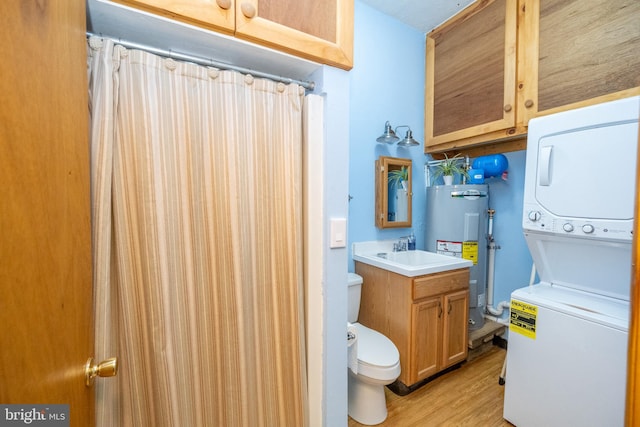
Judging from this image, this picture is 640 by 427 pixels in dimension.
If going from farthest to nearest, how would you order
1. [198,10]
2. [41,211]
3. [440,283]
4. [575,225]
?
[440,283]
[575,225]
[198,10]
[41,211]

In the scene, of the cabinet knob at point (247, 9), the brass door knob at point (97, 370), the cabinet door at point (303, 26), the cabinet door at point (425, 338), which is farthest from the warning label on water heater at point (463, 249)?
the brass door knob at point (97, 370)

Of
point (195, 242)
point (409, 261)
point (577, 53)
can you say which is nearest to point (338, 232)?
point (195, 242)

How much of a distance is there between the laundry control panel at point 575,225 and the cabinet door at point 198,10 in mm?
1740

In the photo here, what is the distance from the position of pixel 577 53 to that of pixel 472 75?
2.06ft

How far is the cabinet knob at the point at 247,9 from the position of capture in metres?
0.87

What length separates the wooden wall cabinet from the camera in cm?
133

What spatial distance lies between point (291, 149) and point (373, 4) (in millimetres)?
1805

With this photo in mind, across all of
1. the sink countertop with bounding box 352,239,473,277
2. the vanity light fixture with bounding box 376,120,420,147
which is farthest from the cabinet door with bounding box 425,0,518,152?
the sink countertop with bounding box 352,239,473,277

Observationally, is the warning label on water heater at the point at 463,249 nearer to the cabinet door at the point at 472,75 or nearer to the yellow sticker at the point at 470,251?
the yellow sticker at the point at 470,251

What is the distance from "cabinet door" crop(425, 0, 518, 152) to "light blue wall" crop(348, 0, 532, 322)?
137 mm

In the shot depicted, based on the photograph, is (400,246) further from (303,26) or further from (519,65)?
(303,26)

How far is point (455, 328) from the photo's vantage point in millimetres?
1897

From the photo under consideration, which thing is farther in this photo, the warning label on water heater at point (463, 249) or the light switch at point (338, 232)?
the warning label on water heater at point (463, 249)

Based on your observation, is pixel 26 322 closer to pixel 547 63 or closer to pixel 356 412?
pixel 356 412
